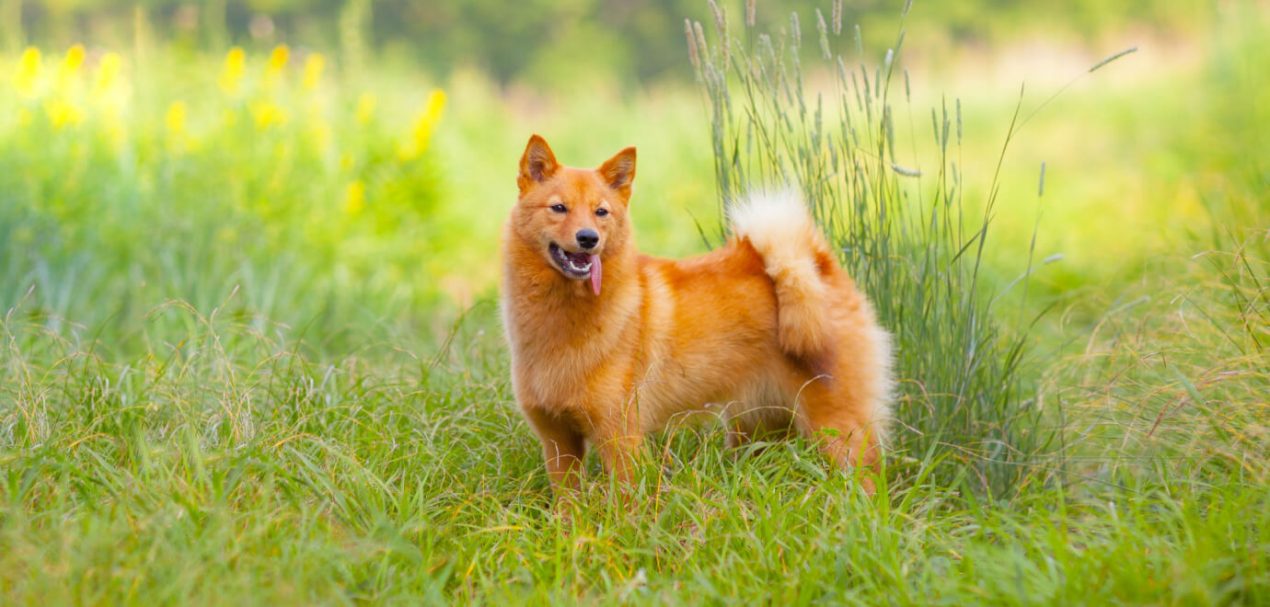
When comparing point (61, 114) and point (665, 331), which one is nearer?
point (665, 331)

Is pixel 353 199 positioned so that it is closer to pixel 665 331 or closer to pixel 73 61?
pixel 73 61

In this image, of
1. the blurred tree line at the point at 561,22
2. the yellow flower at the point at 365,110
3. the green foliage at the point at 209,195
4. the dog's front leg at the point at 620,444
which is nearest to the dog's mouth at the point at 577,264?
the dog's front leg at the point at 620,444

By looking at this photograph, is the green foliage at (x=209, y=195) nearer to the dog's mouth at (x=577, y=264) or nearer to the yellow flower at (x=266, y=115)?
the yellow flower at (x=266, y=115)

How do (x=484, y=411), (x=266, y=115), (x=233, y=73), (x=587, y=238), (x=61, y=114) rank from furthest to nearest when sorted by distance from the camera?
(x=233, y=73) → (x=266, y=115) → (x=61, y=114) → (x=484, y=411) → (x=587, y=238)

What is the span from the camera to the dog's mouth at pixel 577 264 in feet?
10.4

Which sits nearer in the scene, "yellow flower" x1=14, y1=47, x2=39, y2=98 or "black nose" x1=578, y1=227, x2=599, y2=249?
"black nose" x1=578, y1=227, x2=599, y2=249

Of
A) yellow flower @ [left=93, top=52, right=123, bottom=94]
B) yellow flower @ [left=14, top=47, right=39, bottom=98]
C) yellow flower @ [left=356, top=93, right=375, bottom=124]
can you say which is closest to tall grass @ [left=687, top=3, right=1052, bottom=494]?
yellow flower @ [left=356, top=93, right=375, bottom=124]

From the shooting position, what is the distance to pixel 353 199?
21.9 feet

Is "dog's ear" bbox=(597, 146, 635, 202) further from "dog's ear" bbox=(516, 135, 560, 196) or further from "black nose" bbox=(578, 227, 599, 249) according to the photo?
"black nose" bbox=(578, 227, 599, 249)

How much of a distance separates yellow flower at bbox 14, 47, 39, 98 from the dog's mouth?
15.5 ft

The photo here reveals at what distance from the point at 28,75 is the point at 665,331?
197 inches

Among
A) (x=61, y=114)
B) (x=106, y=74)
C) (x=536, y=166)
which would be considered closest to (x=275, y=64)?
(x=106, y=74)

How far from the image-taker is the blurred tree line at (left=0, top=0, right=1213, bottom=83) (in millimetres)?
15715

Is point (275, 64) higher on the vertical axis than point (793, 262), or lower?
higher
